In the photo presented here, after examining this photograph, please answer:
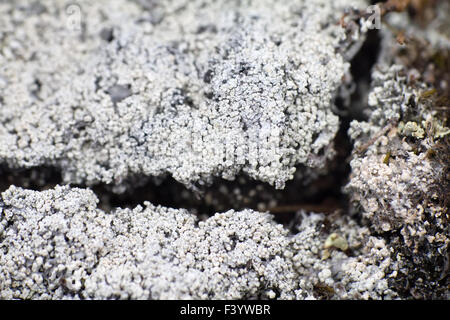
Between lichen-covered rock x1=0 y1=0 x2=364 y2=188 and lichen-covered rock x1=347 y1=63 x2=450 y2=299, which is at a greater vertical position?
lichen-covered rock x1=0 y1=0 x2=364 y2=188

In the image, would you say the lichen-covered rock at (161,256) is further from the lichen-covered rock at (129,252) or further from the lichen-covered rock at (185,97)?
the lichen-covered rock at (185,97)

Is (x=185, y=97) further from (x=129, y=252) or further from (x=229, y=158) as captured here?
(x=129, y=252)

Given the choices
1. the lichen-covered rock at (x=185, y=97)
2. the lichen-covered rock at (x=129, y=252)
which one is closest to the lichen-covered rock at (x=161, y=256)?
the lichen-covered rock at (x=129, y=252)

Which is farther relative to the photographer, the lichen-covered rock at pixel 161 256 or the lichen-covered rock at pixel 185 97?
the lichen-covered rock at pixel 185 97

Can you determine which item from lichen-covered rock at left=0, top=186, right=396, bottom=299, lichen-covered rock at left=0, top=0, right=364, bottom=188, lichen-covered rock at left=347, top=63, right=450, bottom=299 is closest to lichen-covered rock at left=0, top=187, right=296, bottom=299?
lichen-covered rock at left=0, top=186, right=396, bottom=299

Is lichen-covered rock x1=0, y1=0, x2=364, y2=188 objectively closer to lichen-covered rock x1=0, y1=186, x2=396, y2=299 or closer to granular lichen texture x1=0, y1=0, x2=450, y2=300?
granular lichen texture x1=0, y1=0, x2=450, y2=300

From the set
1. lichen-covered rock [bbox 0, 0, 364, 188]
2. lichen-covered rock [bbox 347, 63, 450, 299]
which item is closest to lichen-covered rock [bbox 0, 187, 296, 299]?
lichen-covered rock [bbox 0, 0, 364, 188]

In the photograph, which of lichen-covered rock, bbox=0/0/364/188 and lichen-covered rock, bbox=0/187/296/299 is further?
lichen-covered rock, bbox=0/0/364/188

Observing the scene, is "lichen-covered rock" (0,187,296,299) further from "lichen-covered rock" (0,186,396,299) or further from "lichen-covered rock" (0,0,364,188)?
"lichen-covered rock" (0,0,364,188)
